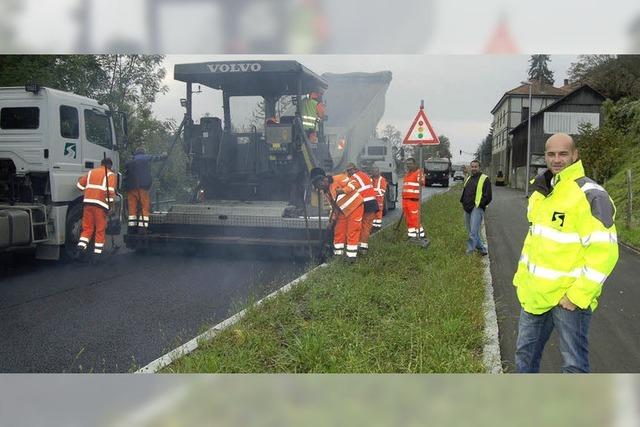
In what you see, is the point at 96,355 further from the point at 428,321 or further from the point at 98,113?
the point at 428,321

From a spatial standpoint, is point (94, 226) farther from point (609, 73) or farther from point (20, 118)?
point (609, 73)

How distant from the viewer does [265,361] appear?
3133 mm

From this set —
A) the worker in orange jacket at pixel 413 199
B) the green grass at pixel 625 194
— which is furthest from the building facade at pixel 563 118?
the worker in orange jacket at pixel 413 199

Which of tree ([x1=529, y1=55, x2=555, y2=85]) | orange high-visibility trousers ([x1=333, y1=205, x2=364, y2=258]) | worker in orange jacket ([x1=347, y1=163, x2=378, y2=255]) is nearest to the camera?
tree ([x1=529, y1=55, x2=555, y2=85])

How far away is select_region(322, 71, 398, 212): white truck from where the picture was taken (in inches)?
122

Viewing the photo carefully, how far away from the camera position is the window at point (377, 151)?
A: 3.90 meters

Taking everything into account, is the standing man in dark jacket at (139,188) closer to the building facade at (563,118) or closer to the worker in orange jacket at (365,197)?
the worker in orange jacket at (365,197)

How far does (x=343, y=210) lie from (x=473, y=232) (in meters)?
1.86

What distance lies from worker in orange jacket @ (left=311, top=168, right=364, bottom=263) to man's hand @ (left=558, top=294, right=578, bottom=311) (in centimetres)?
200

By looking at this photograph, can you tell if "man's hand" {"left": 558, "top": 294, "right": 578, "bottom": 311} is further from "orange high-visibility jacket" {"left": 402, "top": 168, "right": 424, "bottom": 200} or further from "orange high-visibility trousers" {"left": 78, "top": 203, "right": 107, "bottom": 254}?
"orange high-visibility trousers" {"left": 78, "top": 203, "right": 107, "bottom": 254}

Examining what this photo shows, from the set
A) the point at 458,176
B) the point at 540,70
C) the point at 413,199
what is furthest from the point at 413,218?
the point at 540,70

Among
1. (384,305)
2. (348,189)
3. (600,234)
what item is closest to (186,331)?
(384,305)

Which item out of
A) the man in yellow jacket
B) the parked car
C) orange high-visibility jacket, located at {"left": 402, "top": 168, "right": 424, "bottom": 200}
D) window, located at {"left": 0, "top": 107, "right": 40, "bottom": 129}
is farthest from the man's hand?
window, located at {"left": 0, "top": 107, "right": 40, "bottom": 129}

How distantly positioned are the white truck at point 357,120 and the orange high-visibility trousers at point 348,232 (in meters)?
0.70
